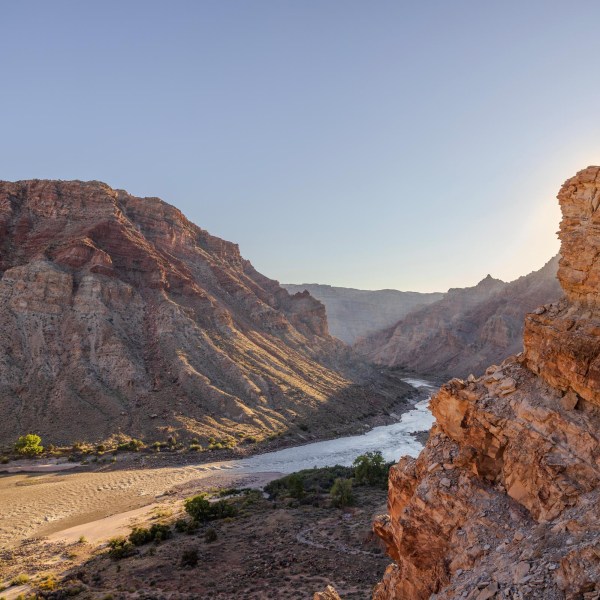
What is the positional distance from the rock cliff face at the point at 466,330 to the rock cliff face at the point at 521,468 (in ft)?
356

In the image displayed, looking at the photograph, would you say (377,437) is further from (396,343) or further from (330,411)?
(396,343)

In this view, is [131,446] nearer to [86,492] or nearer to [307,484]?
[86,492]

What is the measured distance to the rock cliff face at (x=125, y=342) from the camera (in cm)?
5025

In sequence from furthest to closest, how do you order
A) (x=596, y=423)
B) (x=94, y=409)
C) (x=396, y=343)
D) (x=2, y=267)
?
(x=396, y=343) → (x=2, y=267) → (x=94, y=409) → (x=596, y=423)

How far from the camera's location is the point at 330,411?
214 ft

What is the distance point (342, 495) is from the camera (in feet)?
90.3

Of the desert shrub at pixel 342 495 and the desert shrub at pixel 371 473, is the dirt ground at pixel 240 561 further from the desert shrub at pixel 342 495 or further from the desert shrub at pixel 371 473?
the desert shrub at pixel 371 473

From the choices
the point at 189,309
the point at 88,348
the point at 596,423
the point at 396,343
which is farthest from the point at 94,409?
the point at 396,343

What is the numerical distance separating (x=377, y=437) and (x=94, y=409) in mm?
33159

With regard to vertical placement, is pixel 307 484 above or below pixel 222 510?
below

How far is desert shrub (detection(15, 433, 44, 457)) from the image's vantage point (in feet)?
135

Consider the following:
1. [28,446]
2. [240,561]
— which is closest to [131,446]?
[28,446]

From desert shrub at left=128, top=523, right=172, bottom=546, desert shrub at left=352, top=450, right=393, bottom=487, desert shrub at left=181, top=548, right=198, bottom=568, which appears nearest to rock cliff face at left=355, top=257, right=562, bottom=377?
desert shrub at left=352, top=450, right=393, bottom=487

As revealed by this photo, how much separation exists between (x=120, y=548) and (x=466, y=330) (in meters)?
131
